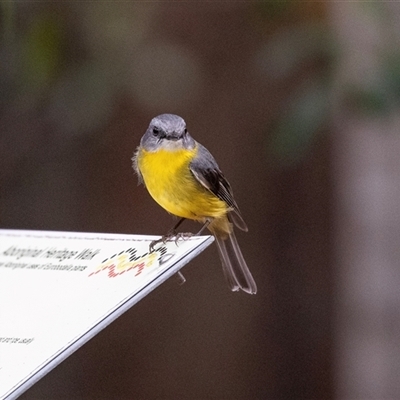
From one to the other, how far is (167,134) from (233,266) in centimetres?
56

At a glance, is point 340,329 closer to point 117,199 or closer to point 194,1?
point 117,199

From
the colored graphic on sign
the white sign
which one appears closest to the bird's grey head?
the white sign

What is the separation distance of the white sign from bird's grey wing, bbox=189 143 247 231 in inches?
26.9

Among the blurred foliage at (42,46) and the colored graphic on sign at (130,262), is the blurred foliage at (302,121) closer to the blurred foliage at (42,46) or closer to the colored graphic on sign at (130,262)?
the blurred foliage at (42,46)

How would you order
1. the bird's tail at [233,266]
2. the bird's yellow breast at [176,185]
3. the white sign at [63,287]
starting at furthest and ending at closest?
the bird's tail at [233,266] < the bird's yellow breast at [176,185] < the white sign at [63,287]

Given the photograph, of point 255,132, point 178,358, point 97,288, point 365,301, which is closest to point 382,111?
point 97,288

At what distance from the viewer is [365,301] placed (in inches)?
192

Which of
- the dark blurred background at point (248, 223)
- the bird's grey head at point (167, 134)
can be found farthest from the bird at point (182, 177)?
the dark blurred background at point (248, 223)

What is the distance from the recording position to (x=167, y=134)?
3002 millimetres

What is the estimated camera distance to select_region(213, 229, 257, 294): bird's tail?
3098 millimetres

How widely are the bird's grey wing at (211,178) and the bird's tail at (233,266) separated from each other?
138 millimetres

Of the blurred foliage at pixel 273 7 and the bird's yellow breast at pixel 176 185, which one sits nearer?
the bird's yellow breast at pixel 176 185

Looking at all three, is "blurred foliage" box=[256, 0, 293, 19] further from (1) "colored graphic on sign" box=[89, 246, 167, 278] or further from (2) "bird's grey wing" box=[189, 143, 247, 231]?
(1) "colored graphic on sign" box=[89, 246, 167, 278]

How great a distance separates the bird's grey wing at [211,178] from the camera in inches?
119
